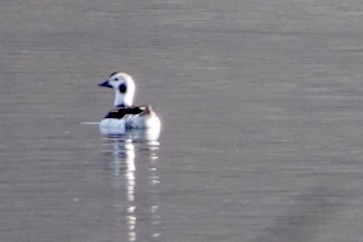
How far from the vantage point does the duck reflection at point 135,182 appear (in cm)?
1230

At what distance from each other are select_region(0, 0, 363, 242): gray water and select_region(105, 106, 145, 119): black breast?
0.29m

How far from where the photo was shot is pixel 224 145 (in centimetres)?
1655

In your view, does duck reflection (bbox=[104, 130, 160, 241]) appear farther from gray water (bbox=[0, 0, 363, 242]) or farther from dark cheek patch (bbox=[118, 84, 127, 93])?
dark cheek patch (bbox=[118, 84, 127, 93])

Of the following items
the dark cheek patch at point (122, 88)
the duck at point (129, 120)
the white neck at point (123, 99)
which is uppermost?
the dark cheek patch at point (122, 88)

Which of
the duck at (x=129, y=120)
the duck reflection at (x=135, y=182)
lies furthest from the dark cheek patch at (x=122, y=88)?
the duck reflection at (x=135, y=182)

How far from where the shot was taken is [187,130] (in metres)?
17.6

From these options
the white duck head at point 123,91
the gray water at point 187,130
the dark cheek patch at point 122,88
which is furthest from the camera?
the dark cheek patch at point 122,88

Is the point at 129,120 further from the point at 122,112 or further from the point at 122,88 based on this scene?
the point at 122,88

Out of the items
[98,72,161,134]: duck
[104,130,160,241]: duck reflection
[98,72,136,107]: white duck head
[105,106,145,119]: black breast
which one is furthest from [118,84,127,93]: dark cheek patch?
[104,130,160,241]: duck reflection

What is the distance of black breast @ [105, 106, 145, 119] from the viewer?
18.2m

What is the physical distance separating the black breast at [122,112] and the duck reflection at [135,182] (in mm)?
264

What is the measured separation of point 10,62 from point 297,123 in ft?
22.8

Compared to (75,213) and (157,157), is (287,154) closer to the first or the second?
(157,157)

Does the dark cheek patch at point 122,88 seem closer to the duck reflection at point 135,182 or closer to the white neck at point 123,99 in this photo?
the white neck at point 123,99
